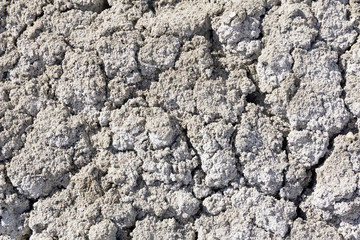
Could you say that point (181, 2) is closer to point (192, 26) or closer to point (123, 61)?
point (192, 26)

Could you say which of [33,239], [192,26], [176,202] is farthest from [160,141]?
[33,239]

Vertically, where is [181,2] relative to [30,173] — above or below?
above

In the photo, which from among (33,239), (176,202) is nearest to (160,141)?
(176,202)

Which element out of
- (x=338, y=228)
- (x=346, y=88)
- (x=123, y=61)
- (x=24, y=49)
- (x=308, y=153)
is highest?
(x=24, y=49)

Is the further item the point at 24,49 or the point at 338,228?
the point at 24,49

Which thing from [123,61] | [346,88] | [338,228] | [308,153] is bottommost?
[338,228]

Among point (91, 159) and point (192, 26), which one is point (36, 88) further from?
point (192, 26)
